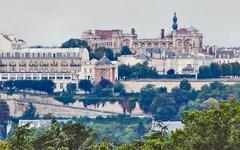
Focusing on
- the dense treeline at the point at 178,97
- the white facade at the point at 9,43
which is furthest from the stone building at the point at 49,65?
the dense treeline at the point at 178,97

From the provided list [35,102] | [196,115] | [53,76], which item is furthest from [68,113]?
[196,115]

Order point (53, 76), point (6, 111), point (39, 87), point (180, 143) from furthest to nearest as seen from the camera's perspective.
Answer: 1. point (53, 76)
2. point (39, 87)
3. point (6, 111)
4. point (180, 143)

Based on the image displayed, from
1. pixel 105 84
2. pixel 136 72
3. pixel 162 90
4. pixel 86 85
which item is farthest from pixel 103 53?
pixel 162 90

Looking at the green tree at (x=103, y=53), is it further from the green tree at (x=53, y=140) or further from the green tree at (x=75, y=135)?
the green tree at (x=53, y=140)

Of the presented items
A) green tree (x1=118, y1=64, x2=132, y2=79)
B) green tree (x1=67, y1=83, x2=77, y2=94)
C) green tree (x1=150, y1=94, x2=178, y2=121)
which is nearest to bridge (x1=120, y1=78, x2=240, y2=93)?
green tree (x1=118, y1=64, x2=132, y2=79)

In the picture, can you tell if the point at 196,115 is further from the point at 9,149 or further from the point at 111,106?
the point at 111,106

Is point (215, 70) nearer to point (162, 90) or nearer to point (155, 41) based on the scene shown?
point (162, 90)

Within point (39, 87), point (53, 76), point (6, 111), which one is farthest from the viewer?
point (53, 76)
